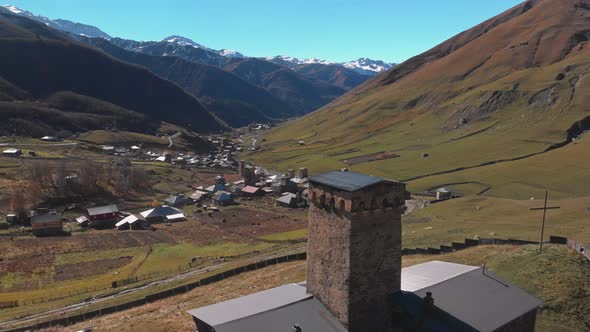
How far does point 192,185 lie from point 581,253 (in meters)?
116

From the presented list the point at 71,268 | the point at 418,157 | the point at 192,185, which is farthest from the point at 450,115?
the point at 71,268

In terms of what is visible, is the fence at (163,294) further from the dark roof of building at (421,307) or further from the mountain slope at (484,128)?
the mountain slope at (484,128)

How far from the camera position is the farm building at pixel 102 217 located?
3386 inches

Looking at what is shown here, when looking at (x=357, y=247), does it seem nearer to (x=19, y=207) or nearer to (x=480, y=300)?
(x=480, y=300)

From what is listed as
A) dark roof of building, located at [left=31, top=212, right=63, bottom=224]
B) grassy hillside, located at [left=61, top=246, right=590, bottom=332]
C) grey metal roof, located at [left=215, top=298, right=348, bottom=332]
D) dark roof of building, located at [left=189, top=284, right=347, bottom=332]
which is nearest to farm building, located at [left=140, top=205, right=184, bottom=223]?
dark roof of building, located at [left=31, top=212, right=63, bottom=224]

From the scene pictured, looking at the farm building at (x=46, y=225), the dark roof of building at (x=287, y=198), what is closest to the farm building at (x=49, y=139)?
the farm building at (x=46, y=225)

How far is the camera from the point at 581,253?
102 feet

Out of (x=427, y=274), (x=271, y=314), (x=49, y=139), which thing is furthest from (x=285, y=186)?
(x=49, y=139)

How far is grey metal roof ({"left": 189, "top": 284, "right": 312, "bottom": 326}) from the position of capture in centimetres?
1778

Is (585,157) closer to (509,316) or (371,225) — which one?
(509,316)

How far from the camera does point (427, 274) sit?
940 inches

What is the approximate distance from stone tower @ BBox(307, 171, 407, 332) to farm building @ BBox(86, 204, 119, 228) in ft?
258

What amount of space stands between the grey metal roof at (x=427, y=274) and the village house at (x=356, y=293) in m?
0.47

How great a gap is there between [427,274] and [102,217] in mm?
80159
